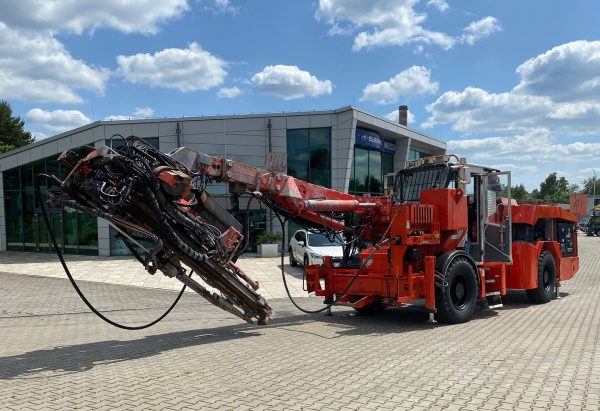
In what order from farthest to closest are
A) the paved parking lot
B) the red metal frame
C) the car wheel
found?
the car wheel < the red metal frame < the paved parking lot

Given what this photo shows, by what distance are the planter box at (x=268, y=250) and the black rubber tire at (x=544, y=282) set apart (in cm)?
1369

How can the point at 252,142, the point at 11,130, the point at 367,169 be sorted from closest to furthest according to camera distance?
the point at 252,142 → the point at 367,169 → the point at 11,130

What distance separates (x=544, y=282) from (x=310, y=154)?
15155 millimetres

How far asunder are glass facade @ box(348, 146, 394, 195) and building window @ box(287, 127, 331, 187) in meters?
1.83

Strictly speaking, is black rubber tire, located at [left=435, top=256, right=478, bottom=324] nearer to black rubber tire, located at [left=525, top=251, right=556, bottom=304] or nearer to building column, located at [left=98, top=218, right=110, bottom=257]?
black rubber tire, located at [left=525, top=251, right=556, bottom=304]

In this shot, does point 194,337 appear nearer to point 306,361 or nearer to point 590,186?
point 306,361

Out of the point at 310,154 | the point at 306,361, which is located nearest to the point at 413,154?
the point at 310,154

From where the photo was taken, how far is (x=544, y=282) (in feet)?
39.8

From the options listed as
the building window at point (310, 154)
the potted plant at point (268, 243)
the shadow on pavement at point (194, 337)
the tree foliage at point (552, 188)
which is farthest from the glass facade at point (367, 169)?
the tree foliage at point (552, 188)

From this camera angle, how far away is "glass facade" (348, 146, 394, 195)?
27422 mm

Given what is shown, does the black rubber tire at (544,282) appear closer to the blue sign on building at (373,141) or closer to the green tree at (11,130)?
the blue sign on building at (373,141)

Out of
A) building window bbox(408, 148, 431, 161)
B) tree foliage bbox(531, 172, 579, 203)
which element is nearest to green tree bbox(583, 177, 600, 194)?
tree foliage bbox(531, 172, 579, 203)

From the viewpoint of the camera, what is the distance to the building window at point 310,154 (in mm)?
25781

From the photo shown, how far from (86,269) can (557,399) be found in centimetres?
1838
